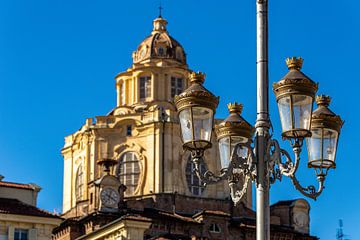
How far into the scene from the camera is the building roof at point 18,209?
64938 mm

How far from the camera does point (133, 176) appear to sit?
96.8 m

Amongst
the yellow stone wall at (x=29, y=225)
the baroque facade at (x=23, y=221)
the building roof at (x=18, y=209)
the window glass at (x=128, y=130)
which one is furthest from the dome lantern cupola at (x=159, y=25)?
the yellow stone wall at (x=29, y=225)

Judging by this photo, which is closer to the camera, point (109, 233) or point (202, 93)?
point (202, 93)

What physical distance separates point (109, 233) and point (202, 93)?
4693 cm

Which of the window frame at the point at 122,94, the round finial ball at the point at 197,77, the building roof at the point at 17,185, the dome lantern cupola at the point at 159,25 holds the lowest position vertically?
the round finial ball at the point at 197,77

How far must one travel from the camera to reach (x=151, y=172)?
9569cm

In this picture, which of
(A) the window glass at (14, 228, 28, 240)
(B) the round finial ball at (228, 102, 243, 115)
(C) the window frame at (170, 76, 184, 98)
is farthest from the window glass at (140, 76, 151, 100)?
(B) the round finial ball at (228, 102, 243, 115)

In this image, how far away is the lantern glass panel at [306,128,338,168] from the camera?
947 inches

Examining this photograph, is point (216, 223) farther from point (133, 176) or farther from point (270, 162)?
point (270, 162)

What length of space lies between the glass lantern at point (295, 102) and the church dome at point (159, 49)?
79433 millimetres

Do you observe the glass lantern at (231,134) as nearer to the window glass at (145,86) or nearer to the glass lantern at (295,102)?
the glass lantern at (295,102)

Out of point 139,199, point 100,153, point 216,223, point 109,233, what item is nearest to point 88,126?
point 100,153

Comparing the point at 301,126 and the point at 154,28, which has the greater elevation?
the point at 154,28

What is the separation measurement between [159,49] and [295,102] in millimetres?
80612
